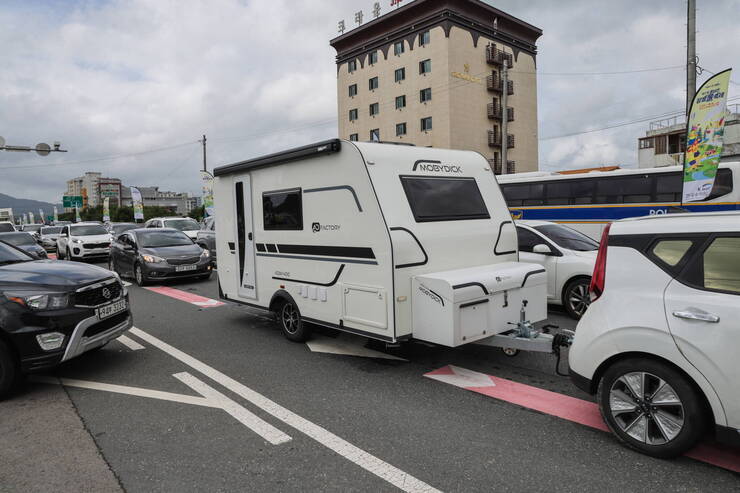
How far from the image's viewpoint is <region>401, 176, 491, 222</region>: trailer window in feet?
18.2

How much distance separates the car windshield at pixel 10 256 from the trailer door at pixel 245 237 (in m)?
2.75

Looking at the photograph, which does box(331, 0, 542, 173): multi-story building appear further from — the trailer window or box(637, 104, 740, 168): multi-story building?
the trailer window

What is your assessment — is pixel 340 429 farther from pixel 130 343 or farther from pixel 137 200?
pixel 137 200

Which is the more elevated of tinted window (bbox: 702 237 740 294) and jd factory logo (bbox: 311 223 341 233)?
jd factory logo (bbox: 311 223 341 233)

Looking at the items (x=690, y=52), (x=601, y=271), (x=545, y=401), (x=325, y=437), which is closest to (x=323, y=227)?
(x=325, y=437)

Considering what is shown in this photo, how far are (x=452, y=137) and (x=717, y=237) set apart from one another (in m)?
40.6

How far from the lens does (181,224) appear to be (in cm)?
2219

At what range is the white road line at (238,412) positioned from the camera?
12.9 feet

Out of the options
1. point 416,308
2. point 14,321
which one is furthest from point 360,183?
point 14,321

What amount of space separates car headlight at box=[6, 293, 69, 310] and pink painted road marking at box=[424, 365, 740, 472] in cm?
389

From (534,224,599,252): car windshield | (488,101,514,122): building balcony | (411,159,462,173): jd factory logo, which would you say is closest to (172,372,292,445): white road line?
(411,159,462,173): jd factory logo

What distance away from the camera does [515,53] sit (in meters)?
48.0

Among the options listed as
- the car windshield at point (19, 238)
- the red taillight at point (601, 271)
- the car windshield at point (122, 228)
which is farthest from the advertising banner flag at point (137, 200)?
the red taillight at point (601, 271)

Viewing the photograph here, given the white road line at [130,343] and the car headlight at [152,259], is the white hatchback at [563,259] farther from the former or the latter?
the car headlight at [152,259]
